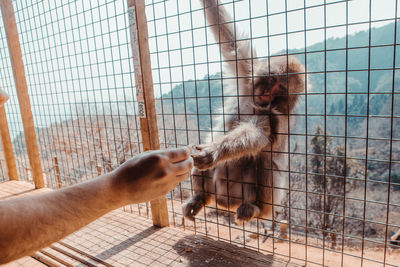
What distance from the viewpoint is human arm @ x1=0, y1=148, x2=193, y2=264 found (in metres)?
0.69

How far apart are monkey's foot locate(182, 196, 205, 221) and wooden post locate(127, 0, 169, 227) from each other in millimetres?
405

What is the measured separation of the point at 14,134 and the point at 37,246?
411 cm

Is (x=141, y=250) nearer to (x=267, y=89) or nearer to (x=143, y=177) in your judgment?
(x=143, y=177)

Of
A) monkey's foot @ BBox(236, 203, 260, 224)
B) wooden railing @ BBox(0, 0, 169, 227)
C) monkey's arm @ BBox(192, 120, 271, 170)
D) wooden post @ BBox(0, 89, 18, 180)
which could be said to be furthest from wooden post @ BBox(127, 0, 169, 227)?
wooden post @ BBox(0, 89, 18, 180)

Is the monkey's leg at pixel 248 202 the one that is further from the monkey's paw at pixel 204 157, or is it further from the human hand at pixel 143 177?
the human hand at pixel 143 177

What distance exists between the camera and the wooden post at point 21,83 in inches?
129

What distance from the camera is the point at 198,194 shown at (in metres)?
2.85

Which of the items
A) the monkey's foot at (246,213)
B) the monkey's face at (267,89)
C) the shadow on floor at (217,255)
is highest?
the monkey's face at (267,89)

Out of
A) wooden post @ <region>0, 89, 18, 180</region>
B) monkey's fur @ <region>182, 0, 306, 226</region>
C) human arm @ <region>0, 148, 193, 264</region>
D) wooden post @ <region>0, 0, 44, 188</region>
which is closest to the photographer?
human arm @ <region>0, 148, 193, 264</region>

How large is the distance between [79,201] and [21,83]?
3276 mm

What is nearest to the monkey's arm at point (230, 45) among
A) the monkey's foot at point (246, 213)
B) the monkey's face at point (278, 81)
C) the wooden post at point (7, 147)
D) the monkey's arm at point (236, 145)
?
the monkey's face at point (278, 81)

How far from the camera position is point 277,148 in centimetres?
286

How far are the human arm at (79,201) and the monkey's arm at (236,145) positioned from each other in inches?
46.0

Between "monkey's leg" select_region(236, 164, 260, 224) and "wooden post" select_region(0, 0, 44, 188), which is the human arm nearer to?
"monkey's leg" select_region(236, 164, 260, 224)
